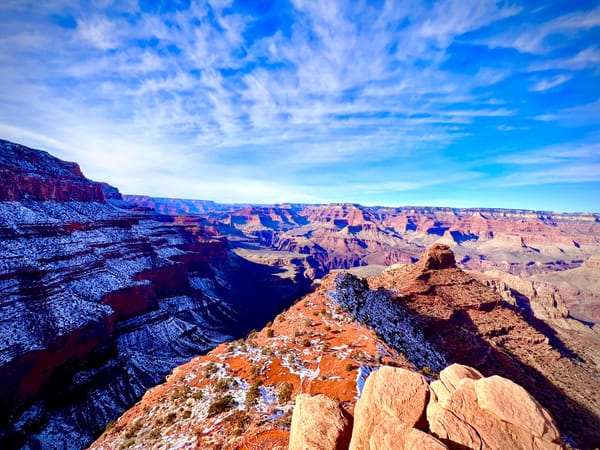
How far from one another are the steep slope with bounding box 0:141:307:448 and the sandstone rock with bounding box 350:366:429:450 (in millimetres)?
33413

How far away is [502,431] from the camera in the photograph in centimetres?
809

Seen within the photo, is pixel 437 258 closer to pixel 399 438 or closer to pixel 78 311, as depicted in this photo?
pixel 399 438

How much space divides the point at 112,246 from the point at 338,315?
50.3 metres

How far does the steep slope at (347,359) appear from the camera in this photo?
14969 millimetres

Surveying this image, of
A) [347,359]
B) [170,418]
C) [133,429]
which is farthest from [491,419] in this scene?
[133,429]

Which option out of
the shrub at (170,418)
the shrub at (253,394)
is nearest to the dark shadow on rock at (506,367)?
the shrub at (253,394)

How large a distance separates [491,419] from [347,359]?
36.2ft

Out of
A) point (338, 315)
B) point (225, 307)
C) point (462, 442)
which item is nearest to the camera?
point (462, 442)

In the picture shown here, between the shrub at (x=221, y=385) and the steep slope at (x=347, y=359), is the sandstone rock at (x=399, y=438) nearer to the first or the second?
the steep slope at (x=347, y=359)

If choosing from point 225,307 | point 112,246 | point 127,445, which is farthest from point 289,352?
point 225,307

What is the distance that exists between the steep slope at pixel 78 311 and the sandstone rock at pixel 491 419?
35.9 meters

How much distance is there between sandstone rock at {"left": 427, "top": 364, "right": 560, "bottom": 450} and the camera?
310 inches

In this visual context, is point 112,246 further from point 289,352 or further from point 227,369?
point 289,352

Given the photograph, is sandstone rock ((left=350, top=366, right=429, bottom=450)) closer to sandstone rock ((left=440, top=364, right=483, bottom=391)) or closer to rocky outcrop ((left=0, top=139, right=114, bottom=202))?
sandstone rock ((left=440, top=364, right=483, bottom=391))
